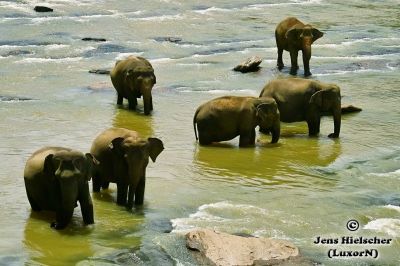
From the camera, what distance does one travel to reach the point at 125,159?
12195 mm

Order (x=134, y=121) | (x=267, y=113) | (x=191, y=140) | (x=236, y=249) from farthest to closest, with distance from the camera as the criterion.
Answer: (x=134, y=121)
(x=191, y=140)
(x=267, y=113)
(x=236, y=249)

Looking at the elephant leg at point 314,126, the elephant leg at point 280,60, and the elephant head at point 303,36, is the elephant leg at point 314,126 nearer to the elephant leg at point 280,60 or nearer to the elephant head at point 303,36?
the elephant head at point 303,36

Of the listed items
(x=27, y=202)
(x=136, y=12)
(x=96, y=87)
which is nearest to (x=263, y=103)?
(x=27, y=202)

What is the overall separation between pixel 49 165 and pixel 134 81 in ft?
26.3

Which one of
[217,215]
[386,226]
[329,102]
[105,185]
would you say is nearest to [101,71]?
[329,102]

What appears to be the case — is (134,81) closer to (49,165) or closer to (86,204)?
(86,204)

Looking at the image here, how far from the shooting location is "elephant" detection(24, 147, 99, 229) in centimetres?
1116

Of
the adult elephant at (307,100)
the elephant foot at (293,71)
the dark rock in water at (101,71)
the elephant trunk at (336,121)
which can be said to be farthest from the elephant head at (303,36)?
the elephant trunk at (336,121)

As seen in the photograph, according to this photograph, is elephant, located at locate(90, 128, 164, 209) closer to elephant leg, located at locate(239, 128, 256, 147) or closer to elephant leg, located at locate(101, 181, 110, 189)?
elephant leg, located at locate(101, 181, 110, 189)

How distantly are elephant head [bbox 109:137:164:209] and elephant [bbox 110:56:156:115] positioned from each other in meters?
6.64

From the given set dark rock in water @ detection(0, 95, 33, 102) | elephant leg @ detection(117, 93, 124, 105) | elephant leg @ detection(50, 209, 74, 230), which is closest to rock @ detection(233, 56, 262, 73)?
elephant leg @ detection(117, 93, 124, 105)

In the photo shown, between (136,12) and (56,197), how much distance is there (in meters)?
25.6

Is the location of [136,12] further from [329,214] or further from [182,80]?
[329,214]

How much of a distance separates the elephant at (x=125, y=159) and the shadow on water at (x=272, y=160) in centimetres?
210
